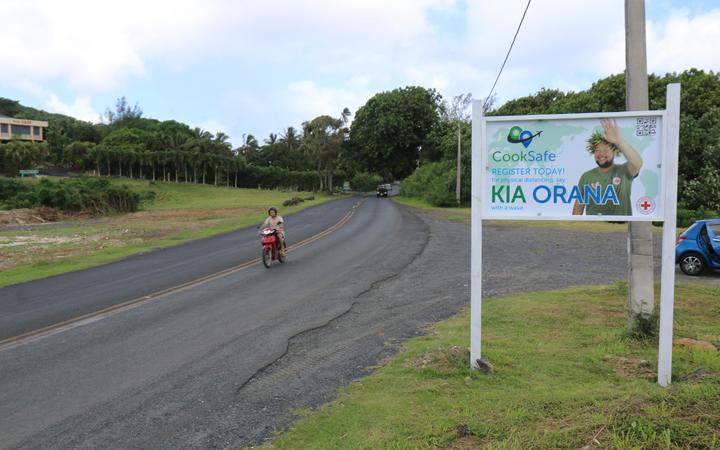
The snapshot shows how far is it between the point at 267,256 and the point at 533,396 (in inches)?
437

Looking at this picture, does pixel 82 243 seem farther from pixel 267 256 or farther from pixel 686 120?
pixel 686 120

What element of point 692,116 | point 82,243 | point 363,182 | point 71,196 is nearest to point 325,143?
point 363,182

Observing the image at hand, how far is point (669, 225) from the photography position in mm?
5320

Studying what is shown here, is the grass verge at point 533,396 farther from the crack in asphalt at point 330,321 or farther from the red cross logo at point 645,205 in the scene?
the red cross logo at point 645,205

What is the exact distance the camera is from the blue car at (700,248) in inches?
525

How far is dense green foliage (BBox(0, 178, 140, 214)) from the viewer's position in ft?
134

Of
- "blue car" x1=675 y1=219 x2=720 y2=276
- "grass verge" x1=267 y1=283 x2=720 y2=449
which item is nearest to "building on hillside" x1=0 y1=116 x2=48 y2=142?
"blue car" x1=675 y1=219 x2=720 y2=276

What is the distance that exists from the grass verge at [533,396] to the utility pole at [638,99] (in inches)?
26.8

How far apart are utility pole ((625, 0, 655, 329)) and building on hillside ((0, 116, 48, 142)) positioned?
341 ft

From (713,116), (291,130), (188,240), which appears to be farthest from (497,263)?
(291,130)

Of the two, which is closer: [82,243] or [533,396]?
[533,396]

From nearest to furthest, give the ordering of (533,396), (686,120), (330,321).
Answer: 1. (533,396)
2. (330,321)
3. (686,120)

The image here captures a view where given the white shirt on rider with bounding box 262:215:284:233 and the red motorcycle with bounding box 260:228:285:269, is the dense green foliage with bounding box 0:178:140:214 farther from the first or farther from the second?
the red motorcycle with bounding box 260:228:285:269

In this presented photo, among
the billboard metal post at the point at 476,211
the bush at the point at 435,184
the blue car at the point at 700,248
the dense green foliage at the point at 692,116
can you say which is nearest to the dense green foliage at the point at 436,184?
the bush at the point at 435,184
